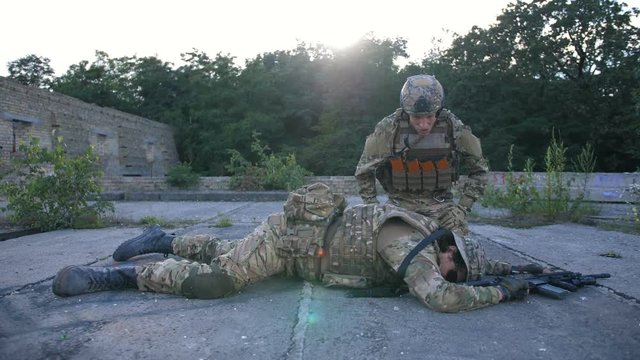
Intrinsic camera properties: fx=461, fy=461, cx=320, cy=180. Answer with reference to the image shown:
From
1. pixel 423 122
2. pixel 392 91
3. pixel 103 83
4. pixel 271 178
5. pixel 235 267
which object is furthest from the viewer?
pixel 103 83

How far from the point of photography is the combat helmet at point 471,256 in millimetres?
2611

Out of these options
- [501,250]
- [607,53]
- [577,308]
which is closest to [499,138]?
[607,53]

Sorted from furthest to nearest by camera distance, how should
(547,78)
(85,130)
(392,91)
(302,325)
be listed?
(392,91) → (547,78) → (85,130) → (302,325)

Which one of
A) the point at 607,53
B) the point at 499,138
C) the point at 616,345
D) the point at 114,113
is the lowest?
the point at 616,345

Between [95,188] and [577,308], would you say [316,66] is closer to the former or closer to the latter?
[95,188]

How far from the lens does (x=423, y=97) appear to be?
11.1 feet

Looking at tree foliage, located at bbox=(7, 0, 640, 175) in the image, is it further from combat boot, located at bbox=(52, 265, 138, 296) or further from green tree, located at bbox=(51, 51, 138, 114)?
combat boot, located at bbox=(52, 265, 138, 296)

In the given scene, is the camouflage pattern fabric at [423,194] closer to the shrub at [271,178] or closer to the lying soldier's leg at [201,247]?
the lying soldier's leg at [201,247]

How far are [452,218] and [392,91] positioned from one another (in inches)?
896

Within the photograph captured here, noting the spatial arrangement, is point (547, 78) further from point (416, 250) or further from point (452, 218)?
point (416, 250)

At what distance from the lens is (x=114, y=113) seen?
19109 millimetres

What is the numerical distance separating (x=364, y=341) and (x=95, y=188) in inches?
186

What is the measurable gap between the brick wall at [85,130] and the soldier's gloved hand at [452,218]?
27.0 feet

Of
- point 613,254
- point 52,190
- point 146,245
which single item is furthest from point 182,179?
point 613,254
